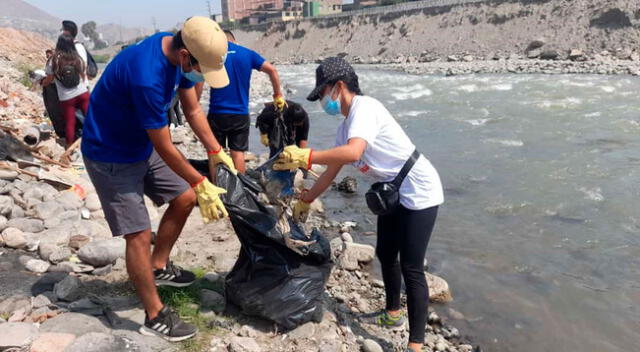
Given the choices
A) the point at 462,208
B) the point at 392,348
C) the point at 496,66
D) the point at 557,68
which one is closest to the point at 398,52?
the point at 496,66

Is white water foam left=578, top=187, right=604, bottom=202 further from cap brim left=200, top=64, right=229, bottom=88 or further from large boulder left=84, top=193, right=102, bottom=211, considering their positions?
large boulder left=84, top=193, right=102, bottom=211

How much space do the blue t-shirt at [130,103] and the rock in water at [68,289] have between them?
3.01ft

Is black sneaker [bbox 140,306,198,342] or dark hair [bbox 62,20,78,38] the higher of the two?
dark hair [bbox 62,20,78,38]

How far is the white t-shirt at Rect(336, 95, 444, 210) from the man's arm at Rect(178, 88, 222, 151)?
776mm

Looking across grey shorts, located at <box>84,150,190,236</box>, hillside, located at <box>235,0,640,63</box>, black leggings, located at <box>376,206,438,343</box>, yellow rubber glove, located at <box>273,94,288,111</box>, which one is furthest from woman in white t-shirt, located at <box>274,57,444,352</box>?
hillside, located at <box>235,0,640,63</box>

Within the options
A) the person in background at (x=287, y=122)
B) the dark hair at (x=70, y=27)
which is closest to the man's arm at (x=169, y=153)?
the person in background at (x=287, y=122)

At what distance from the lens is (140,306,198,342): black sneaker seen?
2.53m

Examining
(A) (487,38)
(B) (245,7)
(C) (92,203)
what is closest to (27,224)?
(C) (92,203)

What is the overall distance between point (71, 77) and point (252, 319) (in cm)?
431

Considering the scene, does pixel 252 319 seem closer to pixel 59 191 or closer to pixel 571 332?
pixel 571 332

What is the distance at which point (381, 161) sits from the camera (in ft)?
8.57

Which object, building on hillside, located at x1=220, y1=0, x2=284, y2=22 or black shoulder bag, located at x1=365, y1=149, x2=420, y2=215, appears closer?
black shoulder bag, located at x1=365, y1=149, x2=420, y2=215

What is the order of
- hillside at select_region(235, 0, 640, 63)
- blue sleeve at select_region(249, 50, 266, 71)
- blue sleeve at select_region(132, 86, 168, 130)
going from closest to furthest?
blue sleeve at select_region(132, 86, 168, 130), blue sleeve at select_region(249, 50, 266, 71), hillside at select_region(235, 0, 640, 63)

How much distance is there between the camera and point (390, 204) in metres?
2.61
